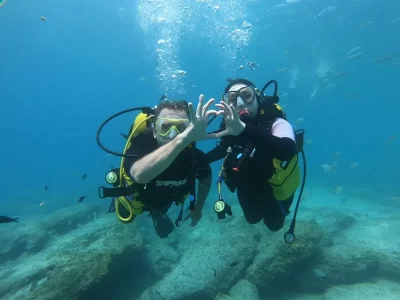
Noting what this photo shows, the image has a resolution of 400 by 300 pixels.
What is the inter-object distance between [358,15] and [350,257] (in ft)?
105

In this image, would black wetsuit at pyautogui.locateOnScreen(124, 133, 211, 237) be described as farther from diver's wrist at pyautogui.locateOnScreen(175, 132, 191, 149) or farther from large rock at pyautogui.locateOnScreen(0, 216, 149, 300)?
large rock at pyautogui.locateOnScreen(0, 216, 149, 300)

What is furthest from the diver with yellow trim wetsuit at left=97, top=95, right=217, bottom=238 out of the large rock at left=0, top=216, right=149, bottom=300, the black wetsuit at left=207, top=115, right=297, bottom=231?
the large rock at left=0, top=216, right=149, bottom=300

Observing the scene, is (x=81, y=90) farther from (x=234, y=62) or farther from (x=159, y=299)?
(x=159, y=299)

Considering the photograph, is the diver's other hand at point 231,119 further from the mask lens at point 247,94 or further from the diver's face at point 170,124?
the mask lens at point 247,94

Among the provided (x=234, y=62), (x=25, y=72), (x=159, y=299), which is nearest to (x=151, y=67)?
(x=234, y=62)

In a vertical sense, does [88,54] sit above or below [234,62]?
above

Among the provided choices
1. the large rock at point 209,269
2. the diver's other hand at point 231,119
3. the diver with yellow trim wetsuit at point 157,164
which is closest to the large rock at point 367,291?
the large rock at point 209,269

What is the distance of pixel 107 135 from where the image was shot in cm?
14838

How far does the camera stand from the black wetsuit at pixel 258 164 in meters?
3.23

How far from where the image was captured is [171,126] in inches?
135

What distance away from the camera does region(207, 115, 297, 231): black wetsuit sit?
323cm

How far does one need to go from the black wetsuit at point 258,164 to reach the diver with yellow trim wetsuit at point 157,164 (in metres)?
0.60

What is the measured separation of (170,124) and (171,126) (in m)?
0.05

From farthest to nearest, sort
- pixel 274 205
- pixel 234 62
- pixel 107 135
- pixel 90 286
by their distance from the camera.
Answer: pixel 107 135, pixel 234 62, pixel 90 286, pixel 274 205
